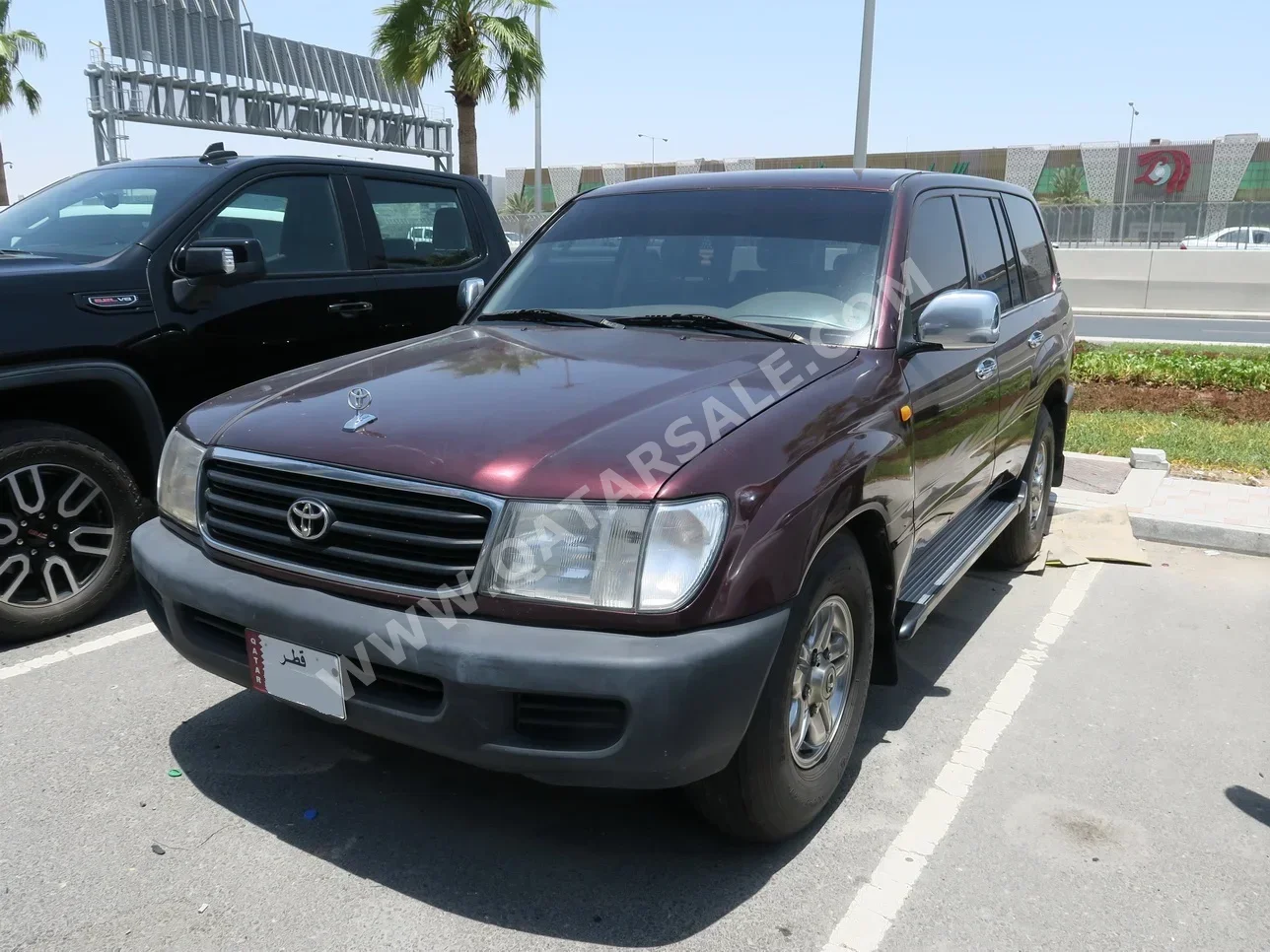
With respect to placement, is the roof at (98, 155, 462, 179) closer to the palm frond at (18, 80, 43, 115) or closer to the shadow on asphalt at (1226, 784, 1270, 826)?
the shadow on asphalt at (1226, 784, 1270, 826)

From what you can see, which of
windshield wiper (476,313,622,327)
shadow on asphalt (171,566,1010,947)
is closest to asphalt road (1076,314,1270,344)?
windshield wiper (476,313,622,327)

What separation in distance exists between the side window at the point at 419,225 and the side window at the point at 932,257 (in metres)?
2.98

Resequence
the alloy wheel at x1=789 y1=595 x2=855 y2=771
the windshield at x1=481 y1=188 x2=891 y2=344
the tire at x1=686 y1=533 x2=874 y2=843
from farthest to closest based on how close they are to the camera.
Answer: the windshield at x1=481 y1=188 x2=891 y2=344 < the alloy wheel at x1=789 y1=595 x2=855 y2=771 < the tire at x1=686 y1=533 x2=874 y2=843

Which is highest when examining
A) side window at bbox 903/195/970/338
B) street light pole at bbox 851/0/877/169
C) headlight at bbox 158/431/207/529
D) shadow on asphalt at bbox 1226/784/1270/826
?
street light pole at bbox 851/0/877/169

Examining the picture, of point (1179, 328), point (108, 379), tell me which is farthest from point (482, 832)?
point (1179, 328)

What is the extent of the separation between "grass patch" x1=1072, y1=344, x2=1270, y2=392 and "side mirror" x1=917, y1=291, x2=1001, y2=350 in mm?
7963

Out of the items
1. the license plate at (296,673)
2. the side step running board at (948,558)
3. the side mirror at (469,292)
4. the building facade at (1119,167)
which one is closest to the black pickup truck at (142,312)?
the side mirror at (469,292)

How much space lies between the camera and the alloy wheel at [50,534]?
163 inches

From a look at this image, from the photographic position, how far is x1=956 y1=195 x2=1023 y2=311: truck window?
14.7 feet

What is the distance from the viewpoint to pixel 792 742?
2.86 metres

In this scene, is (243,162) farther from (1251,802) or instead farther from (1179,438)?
(1179,438)

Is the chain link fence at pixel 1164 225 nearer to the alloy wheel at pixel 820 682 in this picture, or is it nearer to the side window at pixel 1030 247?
the side window at pixel 1030 247

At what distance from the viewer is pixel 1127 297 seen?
24188mm

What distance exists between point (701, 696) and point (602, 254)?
7.28 ft
